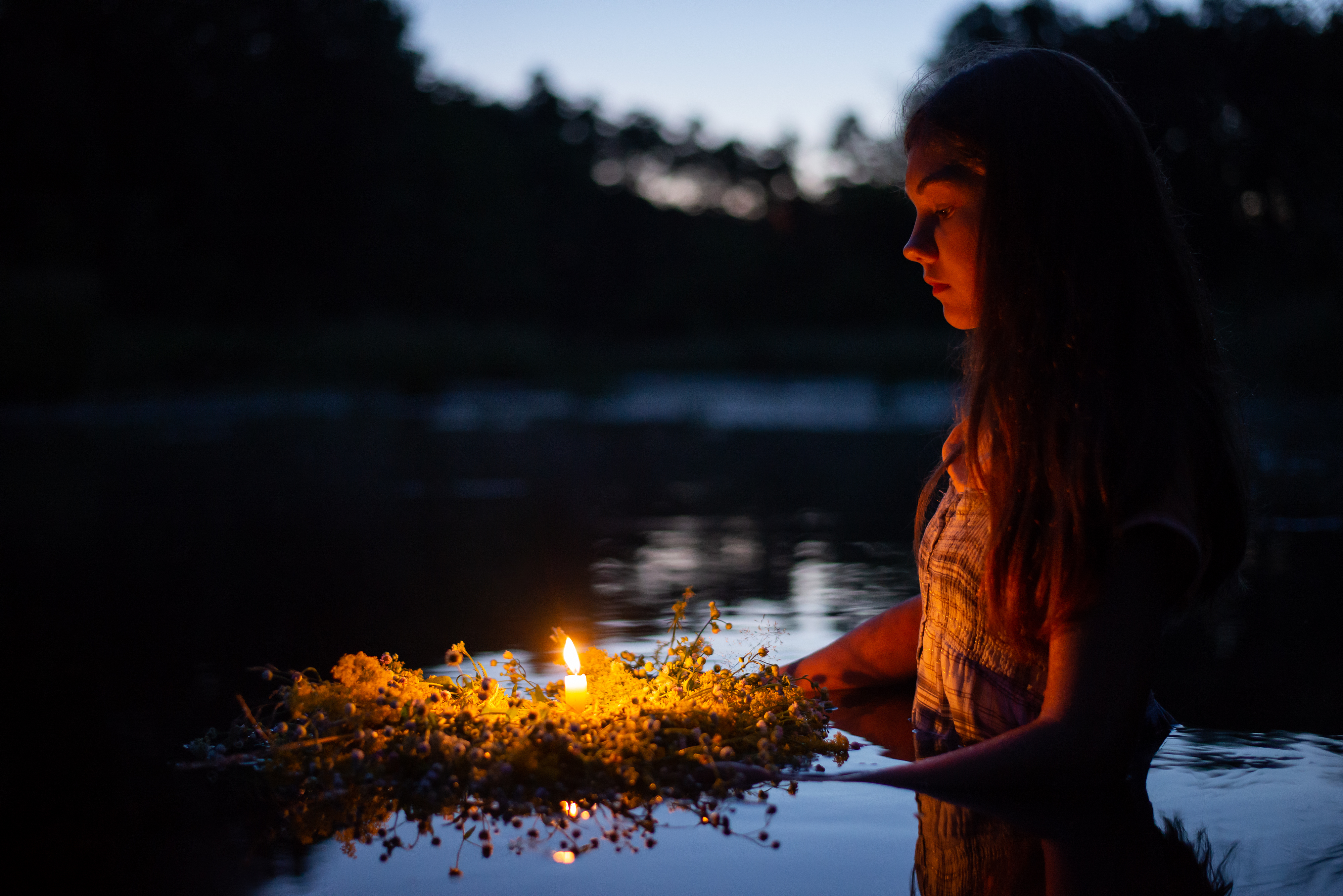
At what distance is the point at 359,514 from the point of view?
6.56 m

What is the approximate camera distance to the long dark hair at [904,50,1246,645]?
1689 mm

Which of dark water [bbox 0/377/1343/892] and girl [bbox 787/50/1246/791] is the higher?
girl [bbox 787/50/1246/791]

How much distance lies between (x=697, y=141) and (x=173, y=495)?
211ft

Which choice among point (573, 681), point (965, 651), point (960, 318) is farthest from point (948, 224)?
point (573, 681)

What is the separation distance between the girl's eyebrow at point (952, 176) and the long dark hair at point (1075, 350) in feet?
0.06

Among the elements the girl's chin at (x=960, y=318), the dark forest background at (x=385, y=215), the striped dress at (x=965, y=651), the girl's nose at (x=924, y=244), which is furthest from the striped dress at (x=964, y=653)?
the dark forest background at (x=385, y=215)

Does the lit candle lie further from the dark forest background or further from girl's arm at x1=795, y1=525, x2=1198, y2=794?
the dark forest background

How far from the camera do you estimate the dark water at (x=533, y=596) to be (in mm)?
1963

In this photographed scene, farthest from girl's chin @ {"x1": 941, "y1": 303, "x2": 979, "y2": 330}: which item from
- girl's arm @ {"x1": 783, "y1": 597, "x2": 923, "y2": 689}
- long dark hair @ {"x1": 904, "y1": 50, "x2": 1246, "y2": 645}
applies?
girl's arm @ {"x1": 783, "y1": 597, "x2": 923, "y2": 689}

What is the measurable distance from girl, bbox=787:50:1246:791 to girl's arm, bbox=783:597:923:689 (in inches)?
32.2

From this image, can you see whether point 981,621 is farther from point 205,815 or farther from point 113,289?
point 113,289

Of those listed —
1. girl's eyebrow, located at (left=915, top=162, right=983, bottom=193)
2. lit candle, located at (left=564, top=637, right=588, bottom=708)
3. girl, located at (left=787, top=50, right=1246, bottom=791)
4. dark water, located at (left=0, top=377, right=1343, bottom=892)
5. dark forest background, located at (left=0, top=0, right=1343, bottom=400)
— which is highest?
dark forest background, located at (left=0, top=0, right=1343, bottom=400)

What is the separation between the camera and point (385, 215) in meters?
33.2

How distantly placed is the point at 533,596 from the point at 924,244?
2.63 metres
